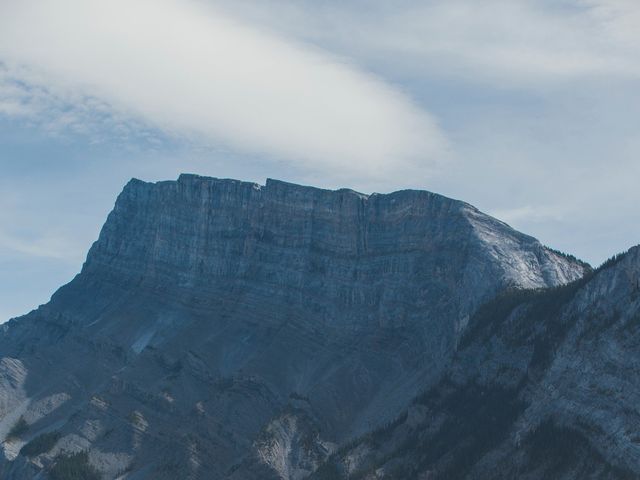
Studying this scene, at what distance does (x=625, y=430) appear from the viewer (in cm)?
17425

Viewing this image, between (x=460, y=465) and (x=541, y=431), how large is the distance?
14193 millimetres

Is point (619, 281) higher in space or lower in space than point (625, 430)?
higher

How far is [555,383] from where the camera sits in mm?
199750

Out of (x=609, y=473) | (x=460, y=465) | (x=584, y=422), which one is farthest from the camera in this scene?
(x=460, y=465)

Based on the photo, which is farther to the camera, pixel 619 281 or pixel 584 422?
pixel 619 281

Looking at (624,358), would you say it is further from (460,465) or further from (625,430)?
(460,465)

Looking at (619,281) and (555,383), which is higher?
(619,281)

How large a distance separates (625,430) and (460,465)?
31455 millimetres

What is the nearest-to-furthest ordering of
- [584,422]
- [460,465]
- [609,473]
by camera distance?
[609,473]
[584,422]
[460,465]

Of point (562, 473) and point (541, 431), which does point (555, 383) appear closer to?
point (541, 431)

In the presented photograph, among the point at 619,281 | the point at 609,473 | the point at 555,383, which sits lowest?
the point at 609,473

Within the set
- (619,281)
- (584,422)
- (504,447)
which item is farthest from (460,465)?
(619,281)

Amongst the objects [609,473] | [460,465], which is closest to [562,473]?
[609,473]

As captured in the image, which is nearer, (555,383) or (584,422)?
(584,422)
